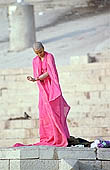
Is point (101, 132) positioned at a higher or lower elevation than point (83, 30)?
lower

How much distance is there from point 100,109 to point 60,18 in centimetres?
1309

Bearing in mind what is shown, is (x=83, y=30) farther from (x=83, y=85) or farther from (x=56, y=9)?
(x=83, y=85)

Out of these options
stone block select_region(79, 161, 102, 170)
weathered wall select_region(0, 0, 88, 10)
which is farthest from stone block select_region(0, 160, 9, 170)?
weathered wall select_region(0, 0, 88, 10)

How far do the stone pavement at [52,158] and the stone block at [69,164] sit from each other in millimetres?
80

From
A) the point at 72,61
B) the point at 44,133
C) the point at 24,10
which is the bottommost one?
the point at 44,133

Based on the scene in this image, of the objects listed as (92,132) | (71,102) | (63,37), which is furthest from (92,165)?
(63,37)

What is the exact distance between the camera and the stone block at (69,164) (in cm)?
1266

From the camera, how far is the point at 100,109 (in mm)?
19594

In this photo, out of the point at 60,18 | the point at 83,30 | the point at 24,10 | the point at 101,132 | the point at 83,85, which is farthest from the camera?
the point at 60,18

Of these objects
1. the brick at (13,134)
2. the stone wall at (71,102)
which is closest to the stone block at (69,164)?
the stone wall at (71,102)

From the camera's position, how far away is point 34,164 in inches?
515

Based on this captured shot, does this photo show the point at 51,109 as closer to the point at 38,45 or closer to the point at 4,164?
the point at 38,45

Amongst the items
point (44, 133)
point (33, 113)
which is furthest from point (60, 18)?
point (44, 133)

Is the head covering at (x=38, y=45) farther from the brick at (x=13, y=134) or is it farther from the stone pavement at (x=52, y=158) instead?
the brick at (x=13, y=134)
